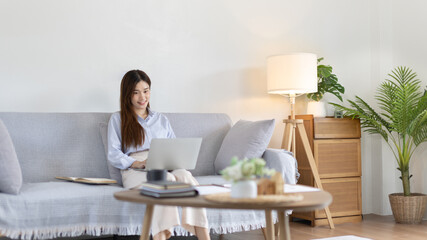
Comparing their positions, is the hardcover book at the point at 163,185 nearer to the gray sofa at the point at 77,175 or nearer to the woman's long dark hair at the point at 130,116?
the gray sofa at the point at 77,175

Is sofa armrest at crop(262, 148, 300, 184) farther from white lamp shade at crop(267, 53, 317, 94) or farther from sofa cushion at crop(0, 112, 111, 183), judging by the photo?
sofa cushion at crop(0, 112, 111, 183)

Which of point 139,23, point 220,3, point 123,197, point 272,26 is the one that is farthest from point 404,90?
point 123,197

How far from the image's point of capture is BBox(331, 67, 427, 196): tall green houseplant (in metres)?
4.22

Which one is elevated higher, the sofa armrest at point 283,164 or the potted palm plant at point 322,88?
the potted palm plant at point 322,88

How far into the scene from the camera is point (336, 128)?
426cm

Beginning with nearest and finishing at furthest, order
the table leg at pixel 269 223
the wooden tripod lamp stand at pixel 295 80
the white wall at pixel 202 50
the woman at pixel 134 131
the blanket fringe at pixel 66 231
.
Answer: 1. the table leg at pixel 269 223
2. the blanket fringe at pixel 66 231
3. the woman at pixel 134 131
4. the white wall at pixel 202 50
5. the wooden tripod lamp stand at pixel 295 80

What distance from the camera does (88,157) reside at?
3391 millimetres

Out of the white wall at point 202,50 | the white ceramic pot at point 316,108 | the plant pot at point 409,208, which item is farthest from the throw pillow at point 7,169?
the plant pot at point 409,208

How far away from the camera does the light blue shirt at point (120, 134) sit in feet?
10.5

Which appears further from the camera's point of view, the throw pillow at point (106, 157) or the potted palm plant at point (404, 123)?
the potted palm plant at point (404, 123)

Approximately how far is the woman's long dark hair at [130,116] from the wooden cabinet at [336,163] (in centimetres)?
150

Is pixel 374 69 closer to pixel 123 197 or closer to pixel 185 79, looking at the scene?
pixel 185 79

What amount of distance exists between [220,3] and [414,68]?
71.3 inches

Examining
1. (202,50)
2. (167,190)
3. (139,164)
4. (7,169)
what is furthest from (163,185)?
(202,50)
